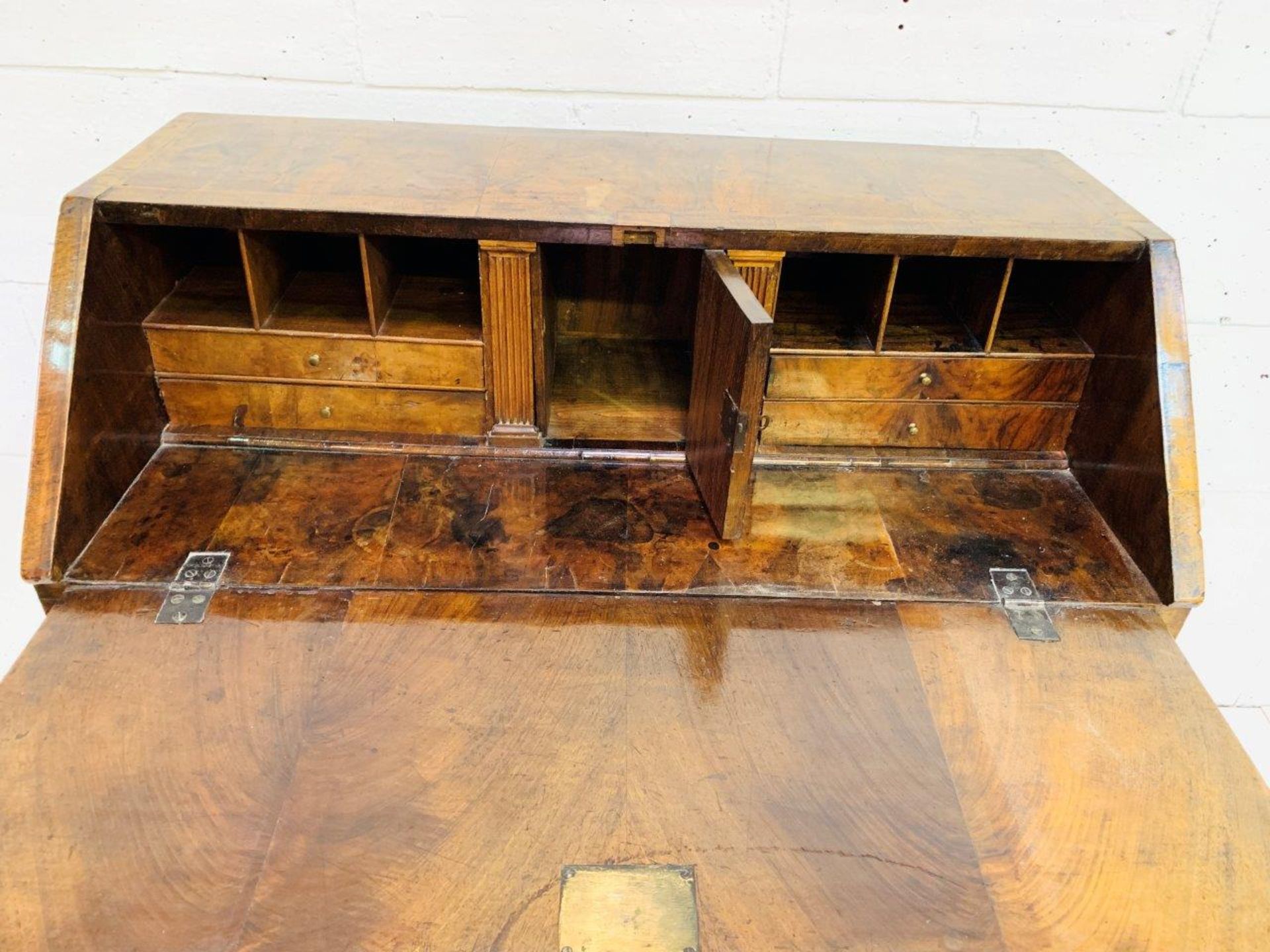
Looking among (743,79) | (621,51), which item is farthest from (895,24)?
(621,51)

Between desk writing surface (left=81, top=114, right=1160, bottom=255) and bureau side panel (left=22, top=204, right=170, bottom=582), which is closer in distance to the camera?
bureau side panel (left=22, top=204, right=170, bottom=582)

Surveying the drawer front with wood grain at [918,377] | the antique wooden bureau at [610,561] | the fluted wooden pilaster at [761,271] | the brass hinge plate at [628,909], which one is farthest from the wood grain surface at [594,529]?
the brass hinge plate at [628,909]

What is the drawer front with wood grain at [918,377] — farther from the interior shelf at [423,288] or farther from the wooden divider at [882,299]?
the interior shelf at [423,288]

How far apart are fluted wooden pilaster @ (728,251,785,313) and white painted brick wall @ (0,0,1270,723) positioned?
0.54 metres

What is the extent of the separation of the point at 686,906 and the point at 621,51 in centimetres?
134

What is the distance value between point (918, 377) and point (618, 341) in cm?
52

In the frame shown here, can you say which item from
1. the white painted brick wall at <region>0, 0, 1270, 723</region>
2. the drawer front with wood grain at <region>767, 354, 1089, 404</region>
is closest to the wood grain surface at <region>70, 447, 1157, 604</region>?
the drawer front with wood grain at <region>767, 354, 1089, 404</region>

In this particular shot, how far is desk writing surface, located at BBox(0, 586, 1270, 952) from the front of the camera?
0.82 m

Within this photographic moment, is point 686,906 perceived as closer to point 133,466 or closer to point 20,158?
point 133,466

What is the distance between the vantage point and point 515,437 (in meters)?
1.34

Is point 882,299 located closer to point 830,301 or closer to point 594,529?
point 830,301

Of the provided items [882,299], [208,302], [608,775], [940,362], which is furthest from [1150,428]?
[208,302]

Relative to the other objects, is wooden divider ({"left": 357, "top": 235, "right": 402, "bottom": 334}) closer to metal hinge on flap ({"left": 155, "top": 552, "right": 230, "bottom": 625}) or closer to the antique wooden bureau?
the antique wooden bureau

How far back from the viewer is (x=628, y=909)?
2.70 feet
